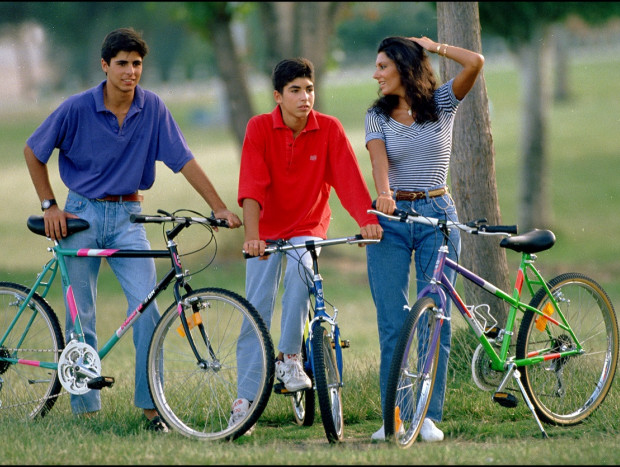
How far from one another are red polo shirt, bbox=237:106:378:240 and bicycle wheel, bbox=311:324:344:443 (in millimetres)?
601

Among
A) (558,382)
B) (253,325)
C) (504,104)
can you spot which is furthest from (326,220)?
(504,104)

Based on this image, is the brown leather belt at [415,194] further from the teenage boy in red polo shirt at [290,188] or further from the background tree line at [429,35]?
the background tree line at [429,35]

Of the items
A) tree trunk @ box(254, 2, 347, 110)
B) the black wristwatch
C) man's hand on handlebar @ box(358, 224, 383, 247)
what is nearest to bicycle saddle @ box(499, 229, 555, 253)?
man's hand on handlebar @ box(358, 224, 383, 247)

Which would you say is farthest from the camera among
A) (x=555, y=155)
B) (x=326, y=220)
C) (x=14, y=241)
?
(x=555, y=155)

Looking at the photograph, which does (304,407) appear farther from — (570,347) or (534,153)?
(534,153)

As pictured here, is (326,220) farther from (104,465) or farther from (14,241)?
(14,241)

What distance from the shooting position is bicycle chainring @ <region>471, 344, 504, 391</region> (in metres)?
5.29

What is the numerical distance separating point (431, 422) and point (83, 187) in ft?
7.39

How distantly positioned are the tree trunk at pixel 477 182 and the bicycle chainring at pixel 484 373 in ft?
4.47

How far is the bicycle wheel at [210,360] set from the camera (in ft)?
16.1

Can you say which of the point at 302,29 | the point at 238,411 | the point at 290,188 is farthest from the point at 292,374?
the point at 302,29

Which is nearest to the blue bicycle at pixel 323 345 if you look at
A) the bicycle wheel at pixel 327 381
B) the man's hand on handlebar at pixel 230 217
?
the bicycle wheel at pixel 327 381

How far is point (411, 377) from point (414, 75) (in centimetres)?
153

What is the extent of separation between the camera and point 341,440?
497 cm
